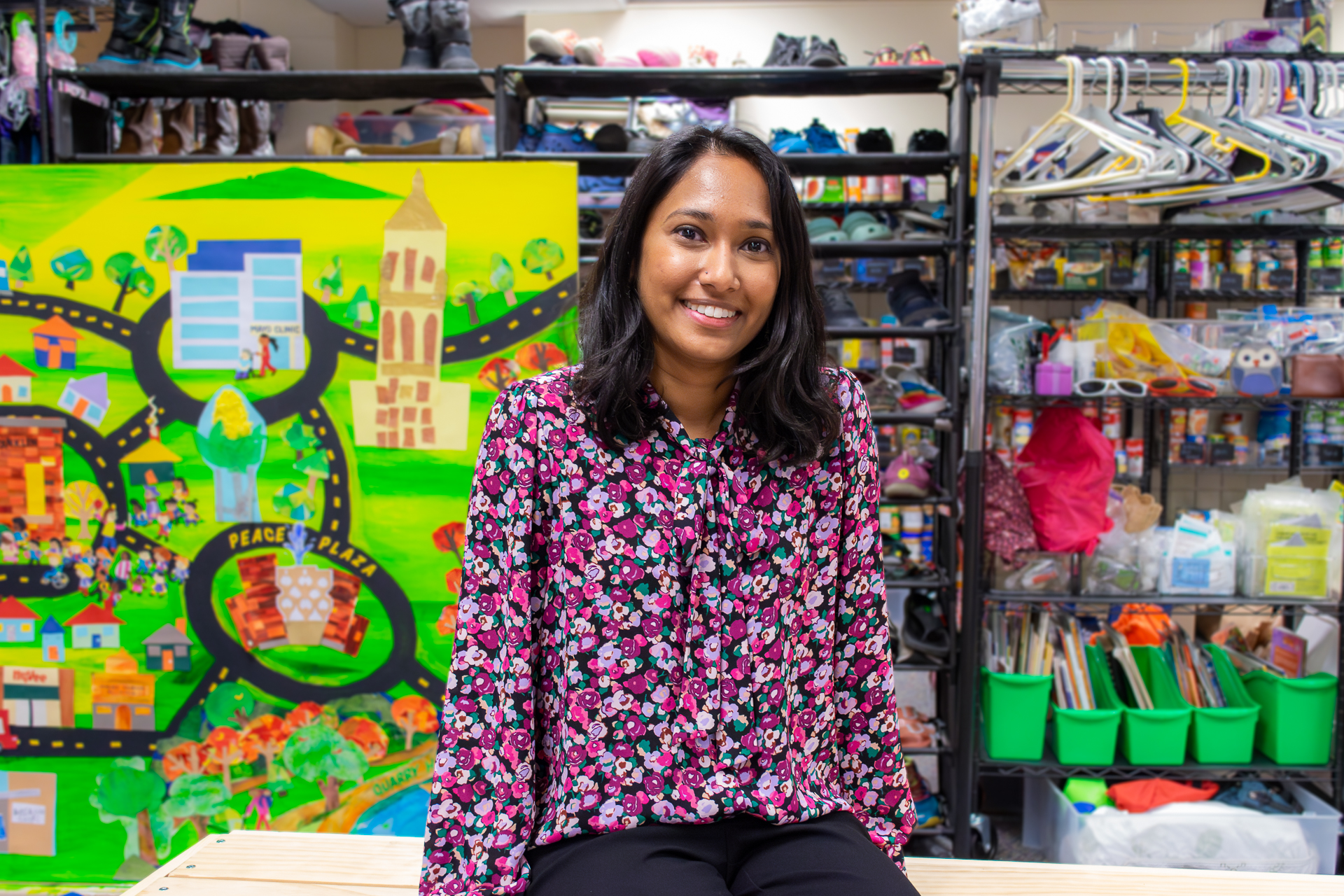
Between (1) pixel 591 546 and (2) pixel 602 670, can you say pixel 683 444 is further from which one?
(2) pixel 602 670

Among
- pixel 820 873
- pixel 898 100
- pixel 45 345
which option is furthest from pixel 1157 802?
pixel 898 100

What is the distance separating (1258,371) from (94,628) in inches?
125

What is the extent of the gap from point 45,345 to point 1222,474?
4888mm

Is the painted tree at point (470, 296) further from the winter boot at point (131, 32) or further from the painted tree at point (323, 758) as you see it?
the winter boot at point (131, 32)

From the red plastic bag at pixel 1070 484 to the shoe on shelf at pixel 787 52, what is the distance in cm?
167

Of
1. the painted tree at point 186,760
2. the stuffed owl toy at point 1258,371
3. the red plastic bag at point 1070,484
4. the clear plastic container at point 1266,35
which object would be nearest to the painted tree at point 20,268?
the painted tree at point 186,760

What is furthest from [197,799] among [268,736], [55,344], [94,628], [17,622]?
[55,344]

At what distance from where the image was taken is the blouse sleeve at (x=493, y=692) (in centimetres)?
108

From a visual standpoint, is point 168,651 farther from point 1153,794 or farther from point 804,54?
point 804,54

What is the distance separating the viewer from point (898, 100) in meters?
4.83

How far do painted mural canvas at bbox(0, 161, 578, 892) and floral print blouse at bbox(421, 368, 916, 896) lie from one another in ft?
3.29

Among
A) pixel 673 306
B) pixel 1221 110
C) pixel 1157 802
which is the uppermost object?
pixel 1221 110

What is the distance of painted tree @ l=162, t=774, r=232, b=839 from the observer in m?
2.09

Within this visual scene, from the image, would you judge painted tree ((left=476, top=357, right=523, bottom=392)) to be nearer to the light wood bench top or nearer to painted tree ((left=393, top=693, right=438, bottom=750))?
painted tree ((left=393, top=693, right=438, bottom=750))
